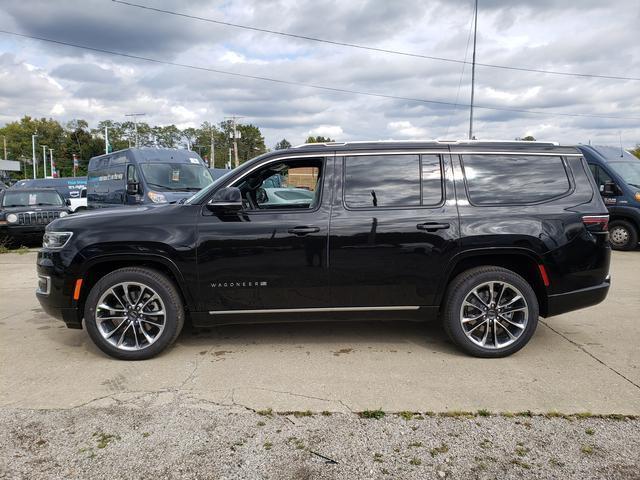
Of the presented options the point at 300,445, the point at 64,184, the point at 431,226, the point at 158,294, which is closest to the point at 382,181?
the point at 431,226

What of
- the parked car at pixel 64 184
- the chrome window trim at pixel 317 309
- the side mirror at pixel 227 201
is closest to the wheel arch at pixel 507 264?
the chrome window trim at pixel 317 309

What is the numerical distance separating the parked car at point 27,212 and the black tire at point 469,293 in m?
11.0

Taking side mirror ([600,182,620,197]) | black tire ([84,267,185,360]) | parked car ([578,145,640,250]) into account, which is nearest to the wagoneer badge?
black tire ([84,267,185,360])

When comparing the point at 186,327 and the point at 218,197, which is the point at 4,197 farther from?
the point at 218,197

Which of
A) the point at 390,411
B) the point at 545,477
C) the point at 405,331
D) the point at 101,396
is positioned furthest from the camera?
the point at 405,331

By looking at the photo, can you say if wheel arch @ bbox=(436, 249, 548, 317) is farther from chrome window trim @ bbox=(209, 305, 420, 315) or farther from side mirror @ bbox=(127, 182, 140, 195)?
side mirror @ bbox=(127, 182, 140, 195)

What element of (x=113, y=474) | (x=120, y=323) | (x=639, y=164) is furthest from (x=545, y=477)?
(x=639, y=164)

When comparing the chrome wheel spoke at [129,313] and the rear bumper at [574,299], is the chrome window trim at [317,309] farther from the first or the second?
the rear bumper at [574,299]

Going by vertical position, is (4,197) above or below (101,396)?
above

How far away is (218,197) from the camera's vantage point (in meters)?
4.18

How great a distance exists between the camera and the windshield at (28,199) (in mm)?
13383

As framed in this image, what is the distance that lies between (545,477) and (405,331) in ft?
8.34

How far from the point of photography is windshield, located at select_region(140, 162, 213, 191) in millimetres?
12250

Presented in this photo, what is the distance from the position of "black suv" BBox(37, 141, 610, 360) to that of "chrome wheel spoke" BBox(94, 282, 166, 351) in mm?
12
